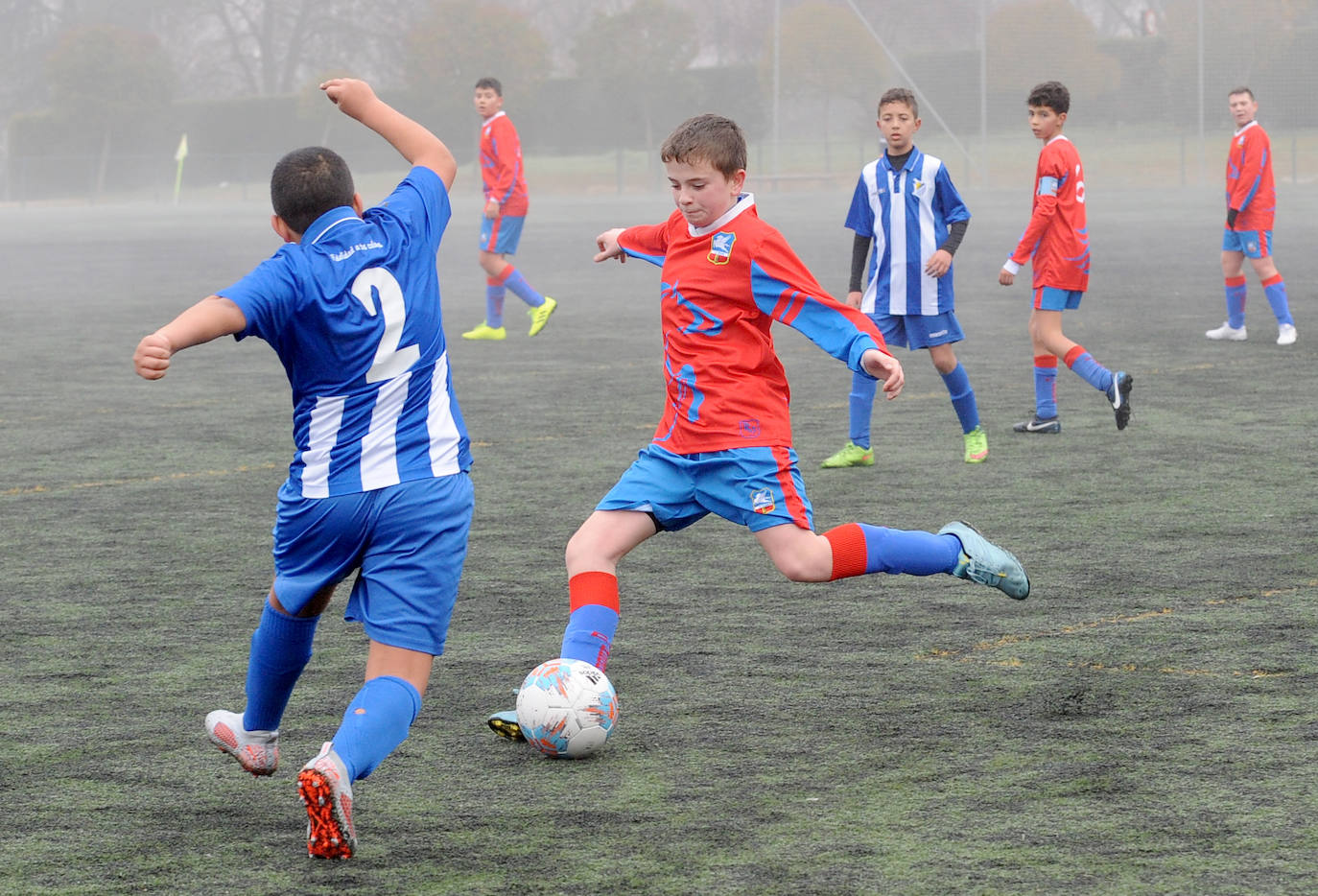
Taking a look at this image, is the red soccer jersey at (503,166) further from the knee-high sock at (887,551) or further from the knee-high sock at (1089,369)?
the knee-high sock at (887,551)

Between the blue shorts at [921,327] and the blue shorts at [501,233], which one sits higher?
the blue shorts at [501,233]

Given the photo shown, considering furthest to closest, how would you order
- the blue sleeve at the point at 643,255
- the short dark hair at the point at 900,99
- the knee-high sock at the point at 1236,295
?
the knee-high sock at the point at 1236,295 → the short dark hair at the point at 900,99 → the blue sleeve at the point at 643,255

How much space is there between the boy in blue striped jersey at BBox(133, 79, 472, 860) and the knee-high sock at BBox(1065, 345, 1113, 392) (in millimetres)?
5638

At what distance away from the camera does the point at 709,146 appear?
443 centimetres

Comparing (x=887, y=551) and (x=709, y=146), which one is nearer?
(x=709, y=146)

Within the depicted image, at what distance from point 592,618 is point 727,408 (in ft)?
2.21

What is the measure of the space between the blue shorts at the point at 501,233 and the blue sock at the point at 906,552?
9.72 m

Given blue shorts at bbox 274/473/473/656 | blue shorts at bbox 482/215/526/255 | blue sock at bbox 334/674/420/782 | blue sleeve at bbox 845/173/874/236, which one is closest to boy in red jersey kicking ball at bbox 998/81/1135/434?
blue sleeve at bbox 845/173/874/236

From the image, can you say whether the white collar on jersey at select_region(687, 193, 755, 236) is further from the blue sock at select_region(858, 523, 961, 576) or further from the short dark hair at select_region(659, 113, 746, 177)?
the blue sock at select_region(858, 523, 961, 576)

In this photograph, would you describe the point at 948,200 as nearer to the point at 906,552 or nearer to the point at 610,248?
the point at 610,248

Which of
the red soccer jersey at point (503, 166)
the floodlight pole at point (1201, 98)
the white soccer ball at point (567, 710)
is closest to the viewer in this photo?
the white soccer ball at point (567, 710)

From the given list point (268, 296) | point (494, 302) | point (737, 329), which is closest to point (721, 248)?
point (737, 329)

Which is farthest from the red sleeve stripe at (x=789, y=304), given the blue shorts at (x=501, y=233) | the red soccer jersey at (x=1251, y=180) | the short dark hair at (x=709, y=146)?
the blue shorts at (x=501, y=233)

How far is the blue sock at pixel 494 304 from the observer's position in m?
14.6
